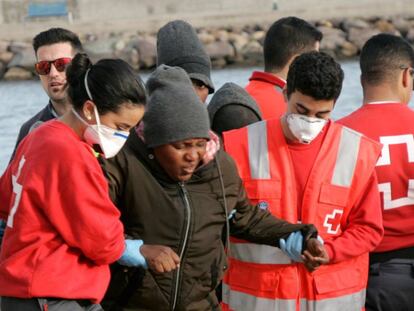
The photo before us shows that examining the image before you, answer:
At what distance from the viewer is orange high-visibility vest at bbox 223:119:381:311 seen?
431 cm

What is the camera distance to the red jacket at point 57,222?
355cm

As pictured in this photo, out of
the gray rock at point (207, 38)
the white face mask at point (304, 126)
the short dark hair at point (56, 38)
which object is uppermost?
the short dark hair at point (56, 38)

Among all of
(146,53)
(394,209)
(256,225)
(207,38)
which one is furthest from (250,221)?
(207,38)

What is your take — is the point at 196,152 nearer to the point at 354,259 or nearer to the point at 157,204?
the point at 157,204

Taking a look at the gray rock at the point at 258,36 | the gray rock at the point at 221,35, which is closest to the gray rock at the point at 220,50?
the gray rock at the point at 221,35

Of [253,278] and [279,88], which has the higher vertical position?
[279,88]

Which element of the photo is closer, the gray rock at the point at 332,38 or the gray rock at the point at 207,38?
the gray rock at the point at 332,38

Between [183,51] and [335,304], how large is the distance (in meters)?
1.66

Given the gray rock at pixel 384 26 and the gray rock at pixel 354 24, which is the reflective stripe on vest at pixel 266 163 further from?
the gray rock at pixel 354 24

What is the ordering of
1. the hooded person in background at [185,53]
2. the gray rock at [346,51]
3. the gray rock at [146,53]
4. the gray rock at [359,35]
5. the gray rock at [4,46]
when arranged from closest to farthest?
the hooded person in background at [185,53] → the gray rock at [146,53] → the gray rock at [346,51] → the gray rock at [359,35] → the gray rock at [4,46]

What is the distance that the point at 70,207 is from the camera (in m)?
3.55

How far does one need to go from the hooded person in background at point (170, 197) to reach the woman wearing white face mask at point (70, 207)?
20cm

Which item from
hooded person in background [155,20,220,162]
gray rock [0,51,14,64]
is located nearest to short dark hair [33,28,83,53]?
hooded person in background [155,20,220,162]

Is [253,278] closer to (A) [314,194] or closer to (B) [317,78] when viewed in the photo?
(A) [314,194]
